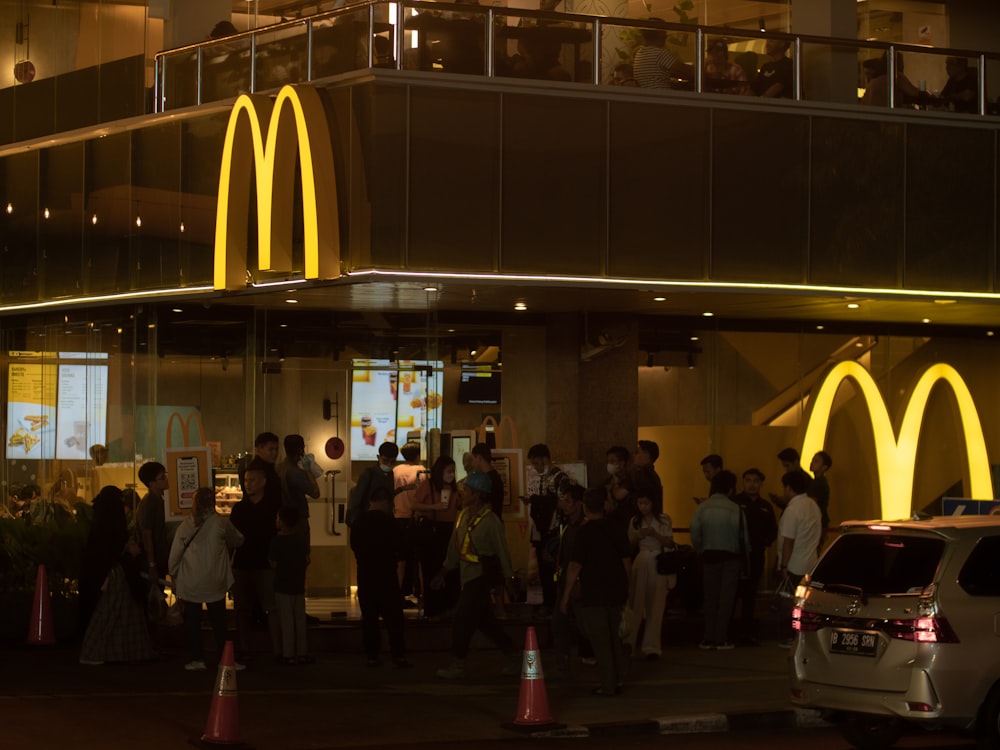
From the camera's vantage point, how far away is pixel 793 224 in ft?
63.3

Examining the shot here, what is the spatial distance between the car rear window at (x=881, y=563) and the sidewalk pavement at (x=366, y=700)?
2204mm

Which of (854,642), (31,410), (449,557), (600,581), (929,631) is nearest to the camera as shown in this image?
(929,631)

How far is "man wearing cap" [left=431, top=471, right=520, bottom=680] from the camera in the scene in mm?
15438

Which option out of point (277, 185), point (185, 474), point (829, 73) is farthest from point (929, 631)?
point (185, 474)

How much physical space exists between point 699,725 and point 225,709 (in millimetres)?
4097

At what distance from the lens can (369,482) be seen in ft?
59.4

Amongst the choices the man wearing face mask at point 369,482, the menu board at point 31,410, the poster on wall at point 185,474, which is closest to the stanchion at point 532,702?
the man wearing face mask at point 369,482

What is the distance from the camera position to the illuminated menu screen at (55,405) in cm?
2145

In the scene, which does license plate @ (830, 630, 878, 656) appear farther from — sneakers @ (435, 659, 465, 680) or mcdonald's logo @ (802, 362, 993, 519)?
mcdonald's logo @ (802, 362, 993, 519)

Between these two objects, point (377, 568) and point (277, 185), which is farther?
point (277, 185)

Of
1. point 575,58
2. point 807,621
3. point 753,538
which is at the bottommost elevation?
point 807,621

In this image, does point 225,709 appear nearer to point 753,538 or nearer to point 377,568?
point 377,568

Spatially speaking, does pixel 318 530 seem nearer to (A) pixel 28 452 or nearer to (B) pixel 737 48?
(A) pixel 28 452

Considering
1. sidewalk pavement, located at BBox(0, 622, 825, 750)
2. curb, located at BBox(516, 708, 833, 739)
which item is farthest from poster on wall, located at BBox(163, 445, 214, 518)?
curb, located at BBox(516, 708, 833, 739)
